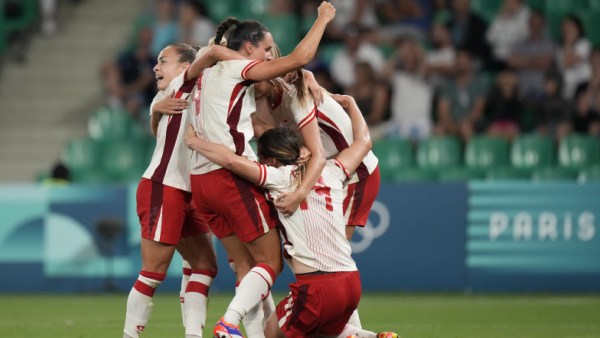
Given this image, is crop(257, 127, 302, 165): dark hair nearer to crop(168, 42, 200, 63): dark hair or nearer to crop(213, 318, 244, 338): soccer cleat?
crop(168, 42, 200, 63): dark hair

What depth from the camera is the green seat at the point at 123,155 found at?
13398mm

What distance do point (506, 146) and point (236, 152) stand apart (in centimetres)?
698

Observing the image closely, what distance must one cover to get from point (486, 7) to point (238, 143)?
9.15m

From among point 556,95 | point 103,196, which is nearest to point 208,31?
point 103,196

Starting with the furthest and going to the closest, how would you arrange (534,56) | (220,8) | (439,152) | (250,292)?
(220,8)
(534,56)
(439,152)
(250,292)

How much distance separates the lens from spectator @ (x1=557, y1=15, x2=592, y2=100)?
13.5 m

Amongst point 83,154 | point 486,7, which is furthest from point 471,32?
point 83,154

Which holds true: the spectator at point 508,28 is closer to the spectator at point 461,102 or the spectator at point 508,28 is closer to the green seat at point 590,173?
A: the spectator at point 461,102

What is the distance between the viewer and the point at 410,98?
44.2 ft

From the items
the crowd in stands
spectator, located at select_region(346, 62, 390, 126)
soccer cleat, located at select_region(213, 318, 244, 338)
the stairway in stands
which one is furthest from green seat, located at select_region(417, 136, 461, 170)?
soccer cleat, located at select_region(213, 318, 244, 338)

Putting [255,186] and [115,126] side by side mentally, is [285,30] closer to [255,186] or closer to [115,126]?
[115,126]

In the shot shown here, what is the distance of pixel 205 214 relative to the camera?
Answer: 6.66 m

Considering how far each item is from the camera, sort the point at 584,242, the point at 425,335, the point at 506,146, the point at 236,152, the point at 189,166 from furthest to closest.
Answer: the point at 506,146, the point at 584,242, the point at 425,335, the point at 189,166, the point at 236,152

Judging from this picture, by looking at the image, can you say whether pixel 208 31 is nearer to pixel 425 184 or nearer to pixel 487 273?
pixel 425 184
